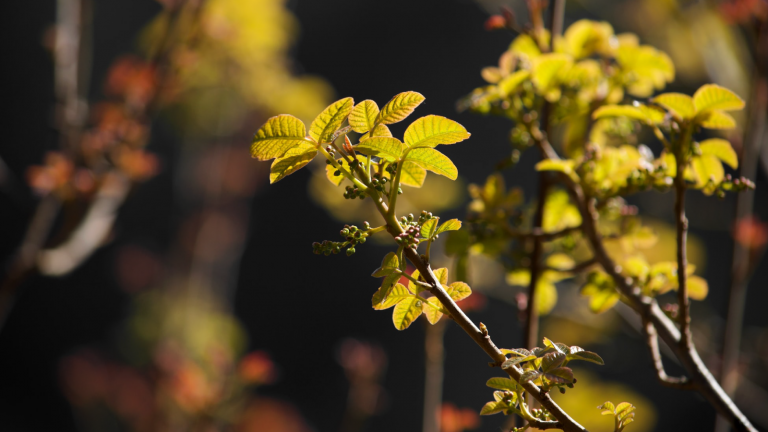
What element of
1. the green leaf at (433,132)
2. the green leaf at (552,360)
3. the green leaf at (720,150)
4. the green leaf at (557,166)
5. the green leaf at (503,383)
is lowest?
the green leaf at (503,383)

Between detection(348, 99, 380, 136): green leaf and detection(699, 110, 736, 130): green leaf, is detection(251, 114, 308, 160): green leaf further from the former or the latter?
detection(699, 110, 736, 130): green leaf

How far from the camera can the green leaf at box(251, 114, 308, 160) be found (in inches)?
16.2

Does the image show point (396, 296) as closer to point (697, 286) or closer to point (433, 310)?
point (433, 310)

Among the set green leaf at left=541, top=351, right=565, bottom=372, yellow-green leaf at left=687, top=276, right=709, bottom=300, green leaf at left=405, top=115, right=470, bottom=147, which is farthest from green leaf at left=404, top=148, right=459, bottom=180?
yellow-green leaf at left=687, top=276, right=709, bottom=300

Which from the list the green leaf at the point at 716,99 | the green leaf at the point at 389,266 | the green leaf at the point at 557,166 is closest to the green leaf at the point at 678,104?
the green leaf at the point at 716,99

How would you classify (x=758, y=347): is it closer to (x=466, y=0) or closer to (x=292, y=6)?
(x=466, y=0)

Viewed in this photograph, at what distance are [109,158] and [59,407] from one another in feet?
11.2

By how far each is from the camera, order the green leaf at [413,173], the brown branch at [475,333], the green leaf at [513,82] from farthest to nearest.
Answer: the green leaf at [513,82] → the green leaf at [413,173] → the brown branch at [475,333]

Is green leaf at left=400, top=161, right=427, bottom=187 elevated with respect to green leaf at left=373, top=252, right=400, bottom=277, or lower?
elevated

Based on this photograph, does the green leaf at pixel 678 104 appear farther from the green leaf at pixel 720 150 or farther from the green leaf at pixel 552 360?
the green leaf at pixel 552 360

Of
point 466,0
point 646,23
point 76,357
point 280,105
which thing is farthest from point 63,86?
point 466,0

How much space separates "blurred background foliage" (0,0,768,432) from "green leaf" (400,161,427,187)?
0.22 m

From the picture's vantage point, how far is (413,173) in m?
0.49

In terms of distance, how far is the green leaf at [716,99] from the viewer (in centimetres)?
51
